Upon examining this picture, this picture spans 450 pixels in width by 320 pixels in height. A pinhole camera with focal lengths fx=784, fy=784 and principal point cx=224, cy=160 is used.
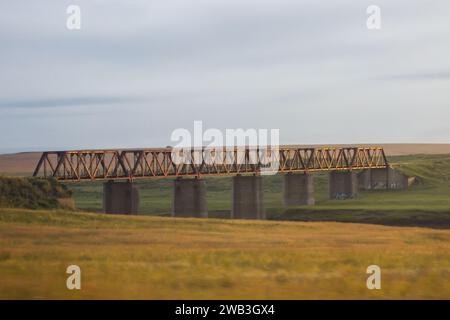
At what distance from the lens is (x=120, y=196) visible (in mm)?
76375

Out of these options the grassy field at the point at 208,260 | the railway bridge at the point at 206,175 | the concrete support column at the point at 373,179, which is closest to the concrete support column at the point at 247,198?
the railway bridge at the point at 206,175

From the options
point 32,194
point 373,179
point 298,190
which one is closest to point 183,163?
point 298,190

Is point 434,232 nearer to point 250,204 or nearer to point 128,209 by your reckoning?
point 128,209

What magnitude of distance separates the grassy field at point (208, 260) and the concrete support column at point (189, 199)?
1414 inches

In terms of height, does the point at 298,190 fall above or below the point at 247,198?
above

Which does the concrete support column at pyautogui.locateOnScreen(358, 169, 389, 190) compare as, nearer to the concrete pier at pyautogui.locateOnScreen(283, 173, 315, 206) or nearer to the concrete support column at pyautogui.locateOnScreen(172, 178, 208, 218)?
the concrete pier at pyautogui.locateOnScreen(283, 173, 315, 206)

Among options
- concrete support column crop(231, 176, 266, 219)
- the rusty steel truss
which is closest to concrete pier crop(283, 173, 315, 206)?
the rusty steel truss

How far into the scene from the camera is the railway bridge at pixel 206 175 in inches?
2995

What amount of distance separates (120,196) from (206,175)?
14.8 metres

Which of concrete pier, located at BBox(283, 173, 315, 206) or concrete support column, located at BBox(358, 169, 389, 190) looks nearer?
concrete pier, located at BBox(283, 173, 315, 206)

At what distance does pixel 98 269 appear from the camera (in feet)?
90.9

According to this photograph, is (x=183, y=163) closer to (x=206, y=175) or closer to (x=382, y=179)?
(x=206, y=175)

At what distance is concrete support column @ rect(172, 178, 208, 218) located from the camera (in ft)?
269
